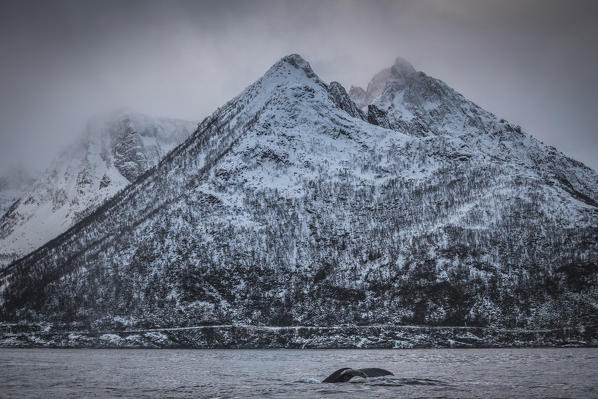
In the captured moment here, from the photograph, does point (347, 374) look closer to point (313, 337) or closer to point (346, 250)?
point (313, 337)

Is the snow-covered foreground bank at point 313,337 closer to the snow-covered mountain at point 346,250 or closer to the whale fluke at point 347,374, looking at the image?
the snow-covered mountain at point 346,250

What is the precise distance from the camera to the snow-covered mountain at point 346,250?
388 feet

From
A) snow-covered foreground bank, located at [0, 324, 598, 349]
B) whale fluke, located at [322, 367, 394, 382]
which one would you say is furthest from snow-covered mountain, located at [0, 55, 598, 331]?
whale fluke, located at [322, 367, 394, 382]

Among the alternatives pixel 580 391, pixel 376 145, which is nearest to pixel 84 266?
pixel 376 145

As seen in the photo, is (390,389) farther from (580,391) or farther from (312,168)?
(312,168)

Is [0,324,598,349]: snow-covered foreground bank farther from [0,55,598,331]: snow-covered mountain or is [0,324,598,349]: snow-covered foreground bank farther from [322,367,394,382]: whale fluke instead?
[322,367,394,382]: whale fluke

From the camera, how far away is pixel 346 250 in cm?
14250

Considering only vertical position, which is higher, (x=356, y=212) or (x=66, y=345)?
(x=356, y=212)

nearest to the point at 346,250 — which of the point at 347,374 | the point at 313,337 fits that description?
the point at 313,337

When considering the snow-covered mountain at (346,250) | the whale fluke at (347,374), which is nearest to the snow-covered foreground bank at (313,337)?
the snow-covered mountain at (346,250)

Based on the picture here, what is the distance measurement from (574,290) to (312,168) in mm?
89352

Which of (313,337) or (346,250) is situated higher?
(346,250)

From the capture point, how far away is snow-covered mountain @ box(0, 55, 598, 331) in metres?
118

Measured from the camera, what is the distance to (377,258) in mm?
136750
